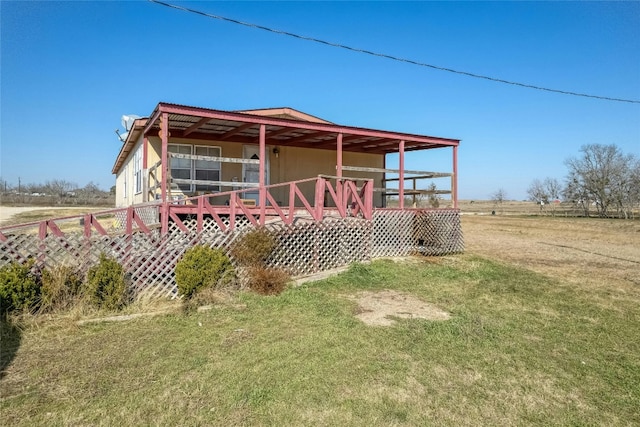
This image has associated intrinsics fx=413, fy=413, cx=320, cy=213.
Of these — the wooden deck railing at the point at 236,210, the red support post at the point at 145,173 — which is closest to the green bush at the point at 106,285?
the wooden deck railing at the point at 236,210

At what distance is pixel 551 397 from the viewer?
3293 mm

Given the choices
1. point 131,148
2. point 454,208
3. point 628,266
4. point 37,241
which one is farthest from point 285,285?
point 131,148

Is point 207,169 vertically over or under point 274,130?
under

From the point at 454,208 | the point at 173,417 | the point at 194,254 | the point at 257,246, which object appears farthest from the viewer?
the point at 454,208

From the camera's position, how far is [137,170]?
1336cm

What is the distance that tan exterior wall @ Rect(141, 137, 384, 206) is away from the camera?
12.1 meters

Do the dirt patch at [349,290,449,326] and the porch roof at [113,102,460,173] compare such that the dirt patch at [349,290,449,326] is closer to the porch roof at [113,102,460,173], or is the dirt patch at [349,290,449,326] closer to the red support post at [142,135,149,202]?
the porch roof at [113,102,460,173]

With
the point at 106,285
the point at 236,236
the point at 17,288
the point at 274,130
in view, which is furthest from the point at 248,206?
the point at 17,288

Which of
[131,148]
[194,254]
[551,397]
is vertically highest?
[131,148]

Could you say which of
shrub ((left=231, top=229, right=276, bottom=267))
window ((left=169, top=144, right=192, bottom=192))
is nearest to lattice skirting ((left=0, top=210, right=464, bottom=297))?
shrub ((left=231, top=229, right=276, bottom=267))

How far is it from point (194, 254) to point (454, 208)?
8.23 m

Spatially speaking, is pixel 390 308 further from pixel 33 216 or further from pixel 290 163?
pixel 33 216

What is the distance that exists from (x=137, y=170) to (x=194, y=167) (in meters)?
2.66

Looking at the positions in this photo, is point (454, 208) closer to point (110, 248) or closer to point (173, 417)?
point (110, 248)
